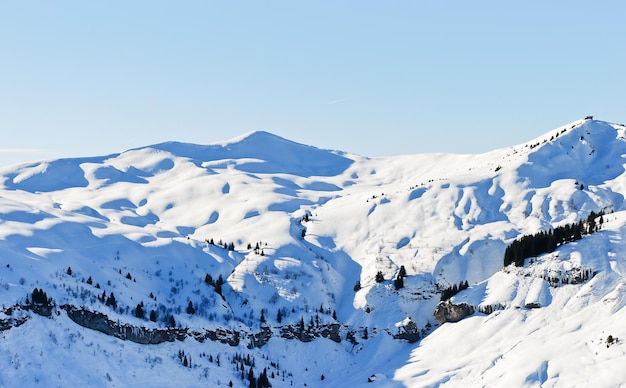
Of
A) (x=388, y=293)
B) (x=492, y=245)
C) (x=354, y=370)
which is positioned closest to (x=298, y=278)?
(x=388, y=293)

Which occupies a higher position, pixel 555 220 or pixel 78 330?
pixel 555 220

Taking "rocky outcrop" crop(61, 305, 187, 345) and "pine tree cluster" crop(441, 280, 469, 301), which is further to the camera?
"pine tree cluster" crop(441, 280, 469, 301)

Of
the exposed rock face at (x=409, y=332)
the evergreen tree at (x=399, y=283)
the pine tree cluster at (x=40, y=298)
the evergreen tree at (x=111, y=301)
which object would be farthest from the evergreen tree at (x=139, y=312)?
the evergreen tree at (x=399, y=283)

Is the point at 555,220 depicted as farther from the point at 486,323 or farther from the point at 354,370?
the point at 354,370

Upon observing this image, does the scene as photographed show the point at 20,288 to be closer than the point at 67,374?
No

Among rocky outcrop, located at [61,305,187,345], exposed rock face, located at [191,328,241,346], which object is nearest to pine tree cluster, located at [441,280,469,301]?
exposed rock face, located at [191,328,241,346]

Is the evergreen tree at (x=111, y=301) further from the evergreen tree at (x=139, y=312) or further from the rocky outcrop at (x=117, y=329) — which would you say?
the rocky outcrop at (x=117, y=329)

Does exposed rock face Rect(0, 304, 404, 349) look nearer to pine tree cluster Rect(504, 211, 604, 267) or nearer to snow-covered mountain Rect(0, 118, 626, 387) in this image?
snow-covered mountain Rect(0, 118, 626, 387)
